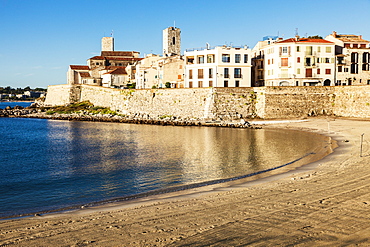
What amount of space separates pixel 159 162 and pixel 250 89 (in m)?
31.9

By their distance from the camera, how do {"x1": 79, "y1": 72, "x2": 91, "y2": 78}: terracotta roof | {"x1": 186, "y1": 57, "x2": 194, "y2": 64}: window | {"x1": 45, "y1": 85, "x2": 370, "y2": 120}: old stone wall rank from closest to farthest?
{"x1": 45, "y1": 85, "x2": 370, "y2": 120}: old stone wall < {"x1": 186, "y1": 57, "x2": 194, "y2": 64}: window < {"x1": 79, "y1": 72, "x2": 91, "y2": 78}: terracotta roof

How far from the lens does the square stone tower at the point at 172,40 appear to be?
321 feet

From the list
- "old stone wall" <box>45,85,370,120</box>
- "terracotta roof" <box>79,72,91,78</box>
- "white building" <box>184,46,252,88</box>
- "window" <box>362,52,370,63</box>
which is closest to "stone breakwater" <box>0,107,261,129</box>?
"old stone wall" <box>45,85,370,120</box>

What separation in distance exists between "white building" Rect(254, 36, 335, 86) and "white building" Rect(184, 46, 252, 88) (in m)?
4.33

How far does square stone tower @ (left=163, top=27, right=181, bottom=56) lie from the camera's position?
3848 inches

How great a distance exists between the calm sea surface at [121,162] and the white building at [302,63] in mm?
18544

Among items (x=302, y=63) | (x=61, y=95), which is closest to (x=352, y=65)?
(x=302, y=63)

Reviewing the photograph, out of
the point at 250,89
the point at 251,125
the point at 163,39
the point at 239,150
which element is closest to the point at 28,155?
the point at 239,150

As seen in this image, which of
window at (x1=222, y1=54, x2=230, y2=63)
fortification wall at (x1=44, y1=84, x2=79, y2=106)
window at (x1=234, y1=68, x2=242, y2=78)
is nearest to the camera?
window at (x1=222, y1=54, x2=230, y2=63)

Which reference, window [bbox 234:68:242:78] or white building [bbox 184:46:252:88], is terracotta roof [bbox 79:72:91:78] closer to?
white building [bbox 184:46:252:88]

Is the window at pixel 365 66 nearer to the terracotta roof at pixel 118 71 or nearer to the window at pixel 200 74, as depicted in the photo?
the window at pixel 200 74

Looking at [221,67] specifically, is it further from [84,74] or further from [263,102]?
[84,74]

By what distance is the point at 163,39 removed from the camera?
328ft

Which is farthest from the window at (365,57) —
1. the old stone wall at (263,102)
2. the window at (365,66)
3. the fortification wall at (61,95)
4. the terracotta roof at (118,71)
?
the fortification wall at (61,95)
